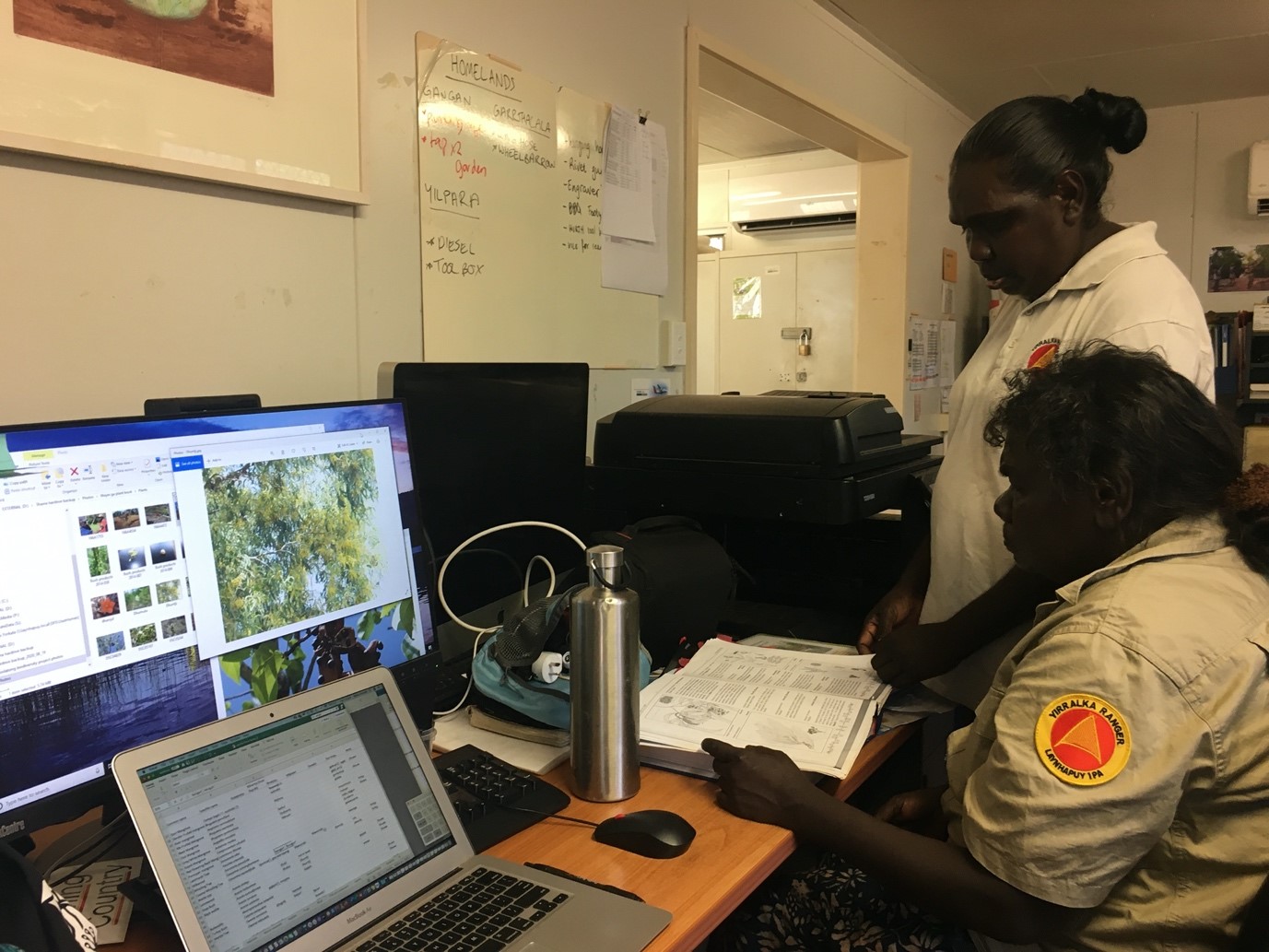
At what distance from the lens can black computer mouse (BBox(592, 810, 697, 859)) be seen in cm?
91

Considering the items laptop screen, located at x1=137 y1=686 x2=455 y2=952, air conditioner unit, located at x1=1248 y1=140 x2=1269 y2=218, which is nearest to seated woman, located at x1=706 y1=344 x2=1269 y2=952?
laptop screen, located at x1=137 y1=686 x2=455 y2=952

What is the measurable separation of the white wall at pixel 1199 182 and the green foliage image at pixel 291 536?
157 inches

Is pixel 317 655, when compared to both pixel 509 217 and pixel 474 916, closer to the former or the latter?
pixel 474 916

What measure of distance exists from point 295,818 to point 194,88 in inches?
37.1

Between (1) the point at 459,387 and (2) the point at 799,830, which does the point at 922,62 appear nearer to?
(1) the point at 459,387

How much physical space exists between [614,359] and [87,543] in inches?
53.4

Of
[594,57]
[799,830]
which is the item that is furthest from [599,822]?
[594,57]

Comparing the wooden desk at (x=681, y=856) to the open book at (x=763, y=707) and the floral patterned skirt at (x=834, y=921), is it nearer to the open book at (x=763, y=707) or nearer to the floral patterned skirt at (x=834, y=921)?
the open book at (x=763, y=707)

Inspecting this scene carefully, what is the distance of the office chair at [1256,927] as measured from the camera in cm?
77

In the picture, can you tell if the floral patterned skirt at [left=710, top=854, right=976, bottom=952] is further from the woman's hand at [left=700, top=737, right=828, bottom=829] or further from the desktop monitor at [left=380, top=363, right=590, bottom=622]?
the desktop monitor at [left=380, top=363, right=590, bottom=622]

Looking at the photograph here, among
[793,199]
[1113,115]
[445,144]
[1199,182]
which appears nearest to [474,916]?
[445,144]

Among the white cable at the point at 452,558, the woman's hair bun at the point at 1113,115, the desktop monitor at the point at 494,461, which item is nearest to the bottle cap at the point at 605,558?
the white cable at the point at 452,558

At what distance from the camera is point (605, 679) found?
3.28 feet

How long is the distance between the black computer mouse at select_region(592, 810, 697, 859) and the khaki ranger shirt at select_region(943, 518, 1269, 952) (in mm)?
286
